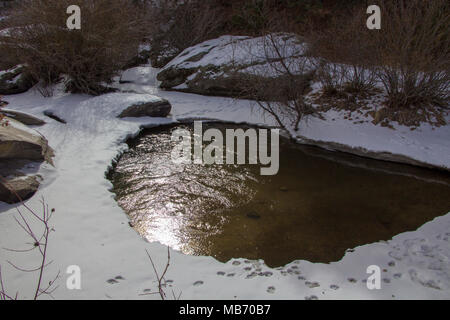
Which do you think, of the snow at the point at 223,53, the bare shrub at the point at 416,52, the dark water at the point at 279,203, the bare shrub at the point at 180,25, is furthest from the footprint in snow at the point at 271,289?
the bare shrub at the point at 180,25

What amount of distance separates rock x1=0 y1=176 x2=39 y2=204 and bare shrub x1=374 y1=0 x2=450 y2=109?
317 inches

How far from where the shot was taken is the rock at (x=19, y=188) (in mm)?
4559

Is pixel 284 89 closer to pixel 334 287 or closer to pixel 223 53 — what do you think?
pixel 223 53

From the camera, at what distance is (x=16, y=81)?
11.7 m

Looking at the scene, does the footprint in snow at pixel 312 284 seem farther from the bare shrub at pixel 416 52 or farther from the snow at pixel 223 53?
the snow at pixel 223 53

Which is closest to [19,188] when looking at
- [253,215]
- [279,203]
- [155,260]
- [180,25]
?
[155,260]

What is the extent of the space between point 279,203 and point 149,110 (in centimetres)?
566

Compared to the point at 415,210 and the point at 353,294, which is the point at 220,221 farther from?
the point at 415,210

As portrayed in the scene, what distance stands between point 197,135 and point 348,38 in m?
4.90

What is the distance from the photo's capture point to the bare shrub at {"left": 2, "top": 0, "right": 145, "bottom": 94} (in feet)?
33.8

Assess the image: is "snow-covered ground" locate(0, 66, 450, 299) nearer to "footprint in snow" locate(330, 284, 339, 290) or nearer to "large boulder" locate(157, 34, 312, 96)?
"footprint in snow" locate(330, 284, 339, 290)

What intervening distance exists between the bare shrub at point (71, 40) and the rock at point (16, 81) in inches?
27.2

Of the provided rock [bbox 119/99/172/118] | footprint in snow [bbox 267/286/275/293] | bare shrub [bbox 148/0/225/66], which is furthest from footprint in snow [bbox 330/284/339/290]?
bare shrub [bbox 148/0/225/66]

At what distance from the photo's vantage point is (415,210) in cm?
522
